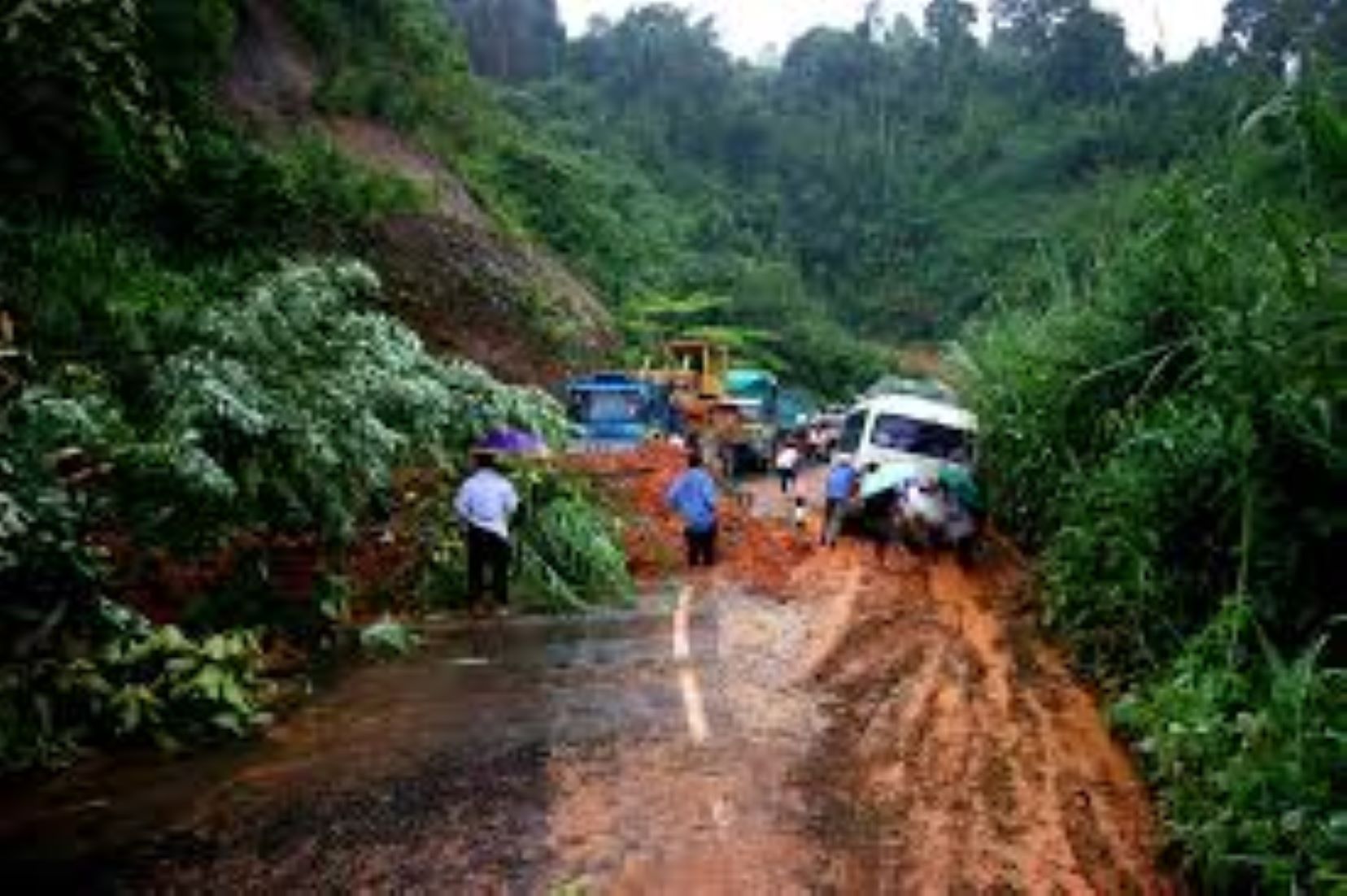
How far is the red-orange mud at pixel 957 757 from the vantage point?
7.83 metres

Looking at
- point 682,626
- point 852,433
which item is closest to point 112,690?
point 682,626

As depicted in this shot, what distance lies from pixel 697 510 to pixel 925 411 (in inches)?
256

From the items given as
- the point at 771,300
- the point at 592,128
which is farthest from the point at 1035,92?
the point at 771,300

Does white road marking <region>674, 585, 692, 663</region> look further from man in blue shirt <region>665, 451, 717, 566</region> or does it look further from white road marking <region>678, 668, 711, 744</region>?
man in blue shirt <region>665, 451, 717, 566</region>

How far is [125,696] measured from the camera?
9.88m

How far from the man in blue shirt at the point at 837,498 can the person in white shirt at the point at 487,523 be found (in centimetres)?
689

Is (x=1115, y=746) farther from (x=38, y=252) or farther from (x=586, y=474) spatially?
(x=38, y=252)

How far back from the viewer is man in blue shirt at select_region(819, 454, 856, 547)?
21.3 m

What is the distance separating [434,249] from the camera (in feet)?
101

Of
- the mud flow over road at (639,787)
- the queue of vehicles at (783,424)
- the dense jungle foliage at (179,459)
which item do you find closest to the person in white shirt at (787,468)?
the queue of vehicles at (783,424)

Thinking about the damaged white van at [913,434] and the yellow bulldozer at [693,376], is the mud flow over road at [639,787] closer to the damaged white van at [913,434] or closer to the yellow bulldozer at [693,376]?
the damaged white van at [913,434]

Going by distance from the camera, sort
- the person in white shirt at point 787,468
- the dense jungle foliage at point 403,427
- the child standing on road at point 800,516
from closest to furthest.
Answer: the dense jungle foliage at point 403,427 → the child standing on road at point 800,516 → the person in white shirt at point 787,468

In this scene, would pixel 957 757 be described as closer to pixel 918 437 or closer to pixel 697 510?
pixel 697 510

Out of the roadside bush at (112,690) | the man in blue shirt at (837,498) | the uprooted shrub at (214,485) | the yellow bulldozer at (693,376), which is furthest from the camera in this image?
the yellow bulldozer at (693,376)
